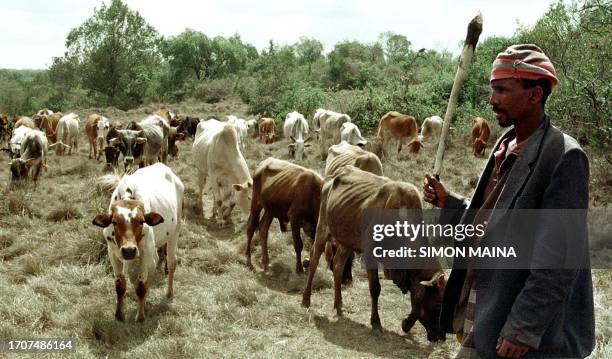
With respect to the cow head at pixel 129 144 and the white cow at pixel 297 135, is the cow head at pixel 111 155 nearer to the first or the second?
the cow head at pixel 129 144

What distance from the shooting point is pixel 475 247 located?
2.66m

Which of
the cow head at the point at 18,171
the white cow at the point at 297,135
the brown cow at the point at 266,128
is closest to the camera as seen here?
the cow head at the point at 18,171

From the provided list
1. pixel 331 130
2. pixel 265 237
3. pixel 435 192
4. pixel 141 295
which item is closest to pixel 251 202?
pixel 265 237

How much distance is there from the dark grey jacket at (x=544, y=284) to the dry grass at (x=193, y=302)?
3.27 meters

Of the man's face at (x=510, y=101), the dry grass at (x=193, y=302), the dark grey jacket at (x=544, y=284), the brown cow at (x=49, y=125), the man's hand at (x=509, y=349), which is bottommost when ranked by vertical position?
the dry grass at (x=193, y=302)

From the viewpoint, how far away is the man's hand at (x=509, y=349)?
7.37 ft

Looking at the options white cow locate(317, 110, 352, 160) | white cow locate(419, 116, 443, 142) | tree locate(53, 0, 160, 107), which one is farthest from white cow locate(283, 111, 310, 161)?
tree locate(53, 0, 160, 107)

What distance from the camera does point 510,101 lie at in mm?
2512

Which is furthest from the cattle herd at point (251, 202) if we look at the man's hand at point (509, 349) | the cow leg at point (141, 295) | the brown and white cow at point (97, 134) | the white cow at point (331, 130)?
the white cow at point (331, 130)

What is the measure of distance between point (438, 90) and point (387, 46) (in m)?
52.7

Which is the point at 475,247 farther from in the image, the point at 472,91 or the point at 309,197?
the point at 472,91

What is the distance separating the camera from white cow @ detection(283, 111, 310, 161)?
2006cm

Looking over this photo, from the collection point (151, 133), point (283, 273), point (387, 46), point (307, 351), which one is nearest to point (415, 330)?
point (307, 351)

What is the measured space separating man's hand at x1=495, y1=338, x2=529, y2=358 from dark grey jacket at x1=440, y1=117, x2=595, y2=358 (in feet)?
0.11
